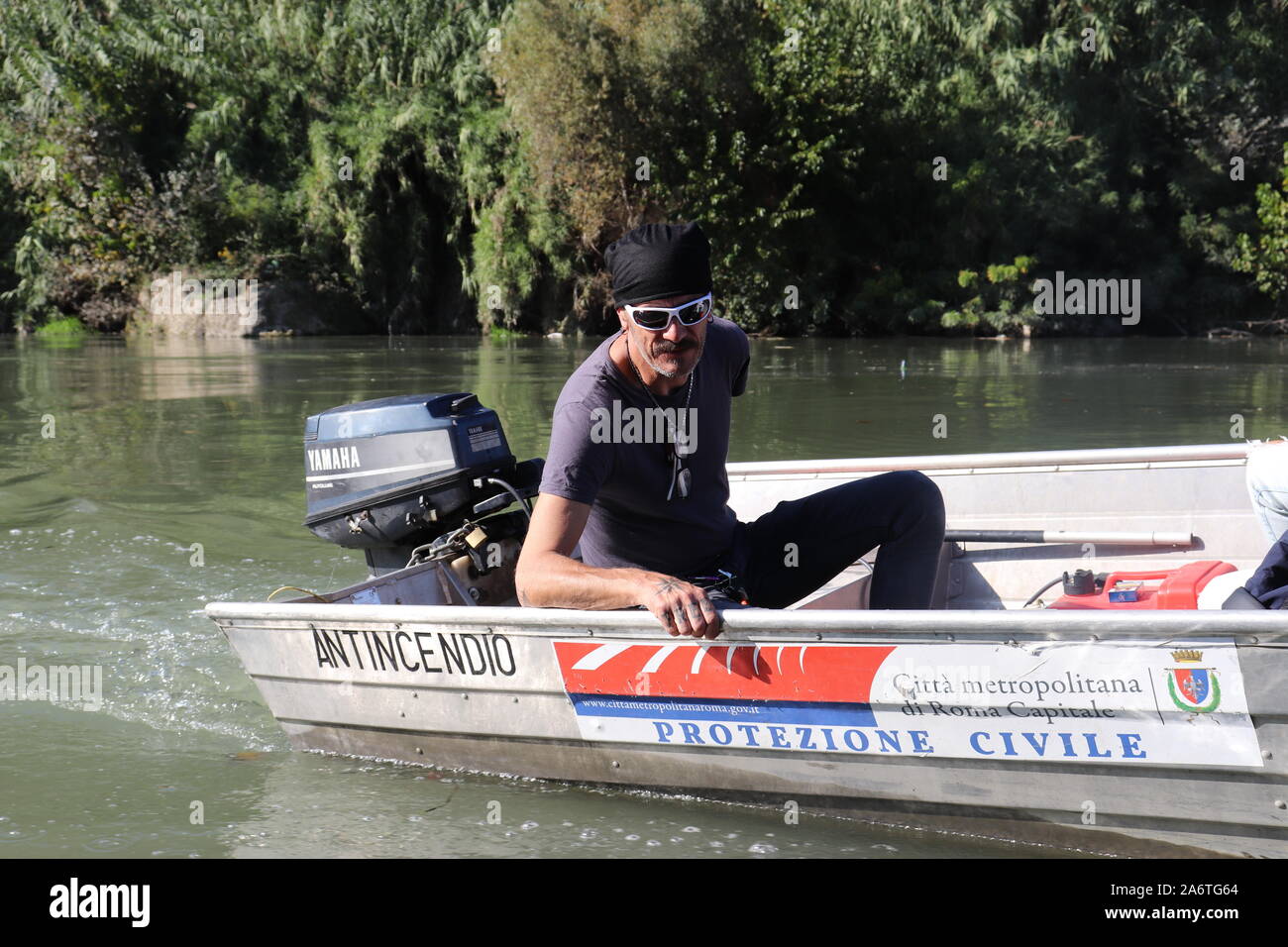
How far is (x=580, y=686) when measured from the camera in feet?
12.1

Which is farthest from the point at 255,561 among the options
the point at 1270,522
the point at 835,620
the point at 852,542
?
the point at 1270,522

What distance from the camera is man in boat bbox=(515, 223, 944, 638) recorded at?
130 inches

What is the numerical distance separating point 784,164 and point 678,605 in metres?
23.3

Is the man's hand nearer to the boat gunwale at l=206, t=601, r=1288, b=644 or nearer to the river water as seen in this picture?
the boat gunwale at l=206, t=601, r=1288, b=644

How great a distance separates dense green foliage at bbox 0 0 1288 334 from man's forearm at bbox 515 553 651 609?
22.2 m

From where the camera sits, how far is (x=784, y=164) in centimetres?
2550

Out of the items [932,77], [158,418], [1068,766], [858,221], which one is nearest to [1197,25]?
[932,77]

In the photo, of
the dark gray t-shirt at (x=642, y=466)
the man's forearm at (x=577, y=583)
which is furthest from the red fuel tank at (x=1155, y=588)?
the man's forearm at (x=577, y=583)

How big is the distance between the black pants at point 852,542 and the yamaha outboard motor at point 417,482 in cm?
125

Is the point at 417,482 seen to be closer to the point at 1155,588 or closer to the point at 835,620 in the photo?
the point at 835,620

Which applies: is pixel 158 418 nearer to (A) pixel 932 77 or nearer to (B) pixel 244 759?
(B) pixel 244 759

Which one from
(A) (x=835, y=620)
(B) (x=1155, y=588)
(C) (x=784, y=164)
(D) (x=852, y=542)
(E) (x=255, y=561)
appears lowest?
(E) (x=255, y=561)

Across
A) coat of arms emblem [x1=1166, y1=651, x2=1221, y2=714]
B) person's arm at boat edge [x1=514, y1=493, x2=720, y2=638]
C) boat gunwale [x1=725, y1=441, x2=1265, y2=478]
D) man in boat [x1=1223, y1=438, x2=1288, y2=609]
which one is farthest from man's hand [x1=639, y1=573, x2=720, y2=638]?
boat gunwale [x1=725, y1=441, x2=1265, y2=478]

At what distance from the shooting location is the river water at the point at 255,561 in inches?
147
